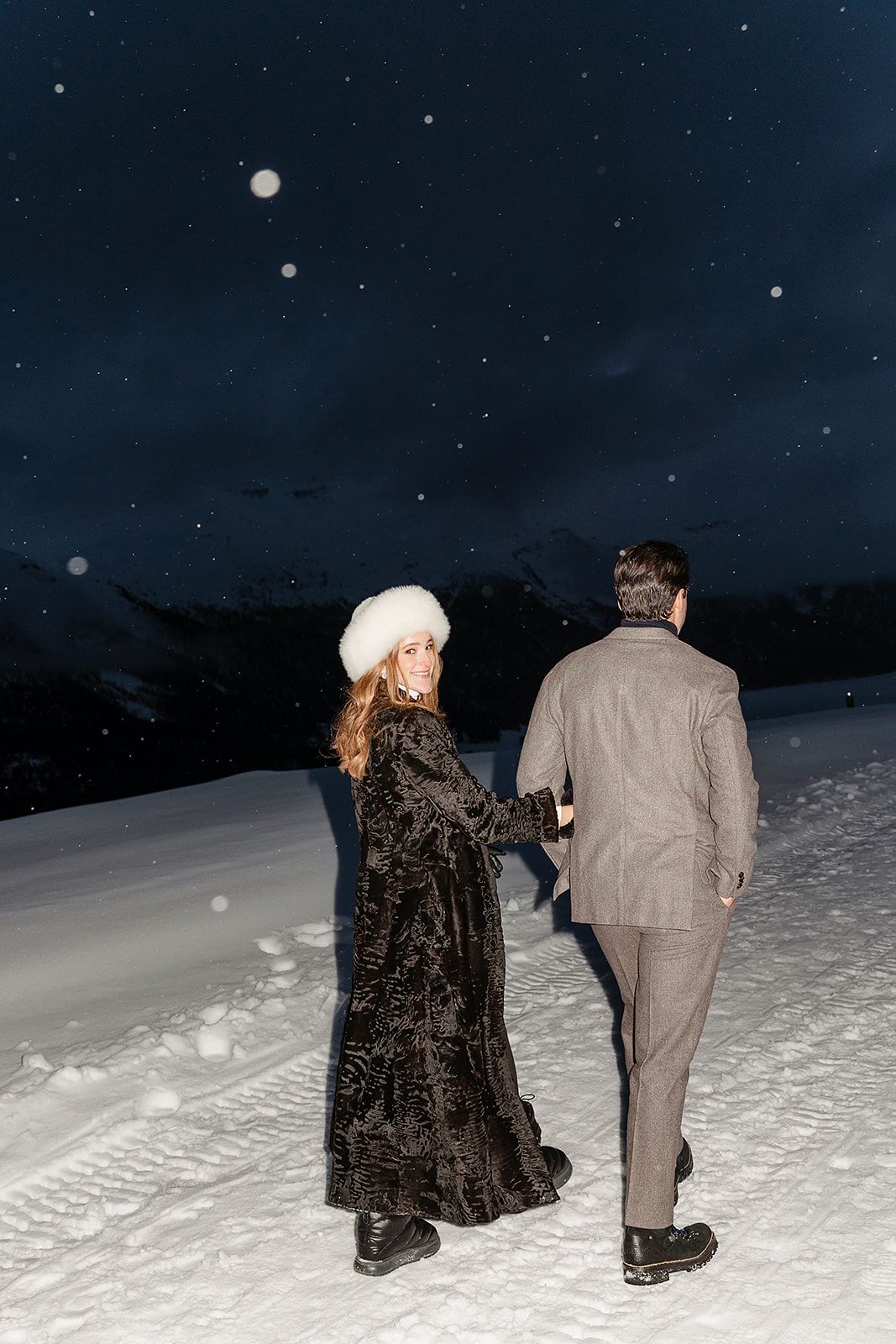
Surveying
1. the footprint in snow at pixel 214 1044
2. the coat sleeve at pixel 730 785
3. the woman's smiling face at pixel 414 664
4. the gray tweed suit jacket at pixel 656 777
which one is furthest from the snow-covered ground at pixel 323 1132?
the woman's smiling face at pixel 414 664

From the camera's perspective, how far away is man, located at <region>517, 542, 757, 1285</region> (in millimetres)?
2654

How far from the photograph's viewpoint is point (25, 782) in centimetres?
10288

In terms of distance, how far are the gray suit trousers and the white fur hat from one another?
42.5 inches

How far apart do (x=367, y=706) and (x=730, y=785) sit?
3.46ft

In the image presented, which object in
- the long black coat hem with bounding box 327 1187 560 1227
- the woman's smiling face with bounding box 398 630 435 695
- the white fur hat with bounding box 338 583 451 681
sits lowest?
the long black coat hem with bounding box 327 1187 560 1227

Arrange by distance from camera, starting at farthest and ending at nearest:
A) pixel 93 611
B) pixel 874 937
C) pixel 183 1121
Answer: pixel 93 611, pixel 874 937, pixel 183 1121

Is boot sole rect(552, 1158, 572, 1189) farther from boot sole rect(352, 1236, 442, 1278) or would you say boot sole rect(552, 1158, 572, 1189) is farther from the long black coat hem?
boot sole rect(352, 1236, 442, 1278)

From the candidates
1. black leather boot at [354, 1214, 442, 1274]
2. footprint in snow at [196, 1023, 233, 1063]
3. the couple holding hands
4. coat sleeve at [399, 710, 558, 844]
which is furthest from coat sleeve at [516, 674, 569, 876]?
footprint in snow at [196, 1023, 233, 1063]

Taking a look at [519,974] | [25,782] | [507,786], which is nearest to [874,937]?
[519,974]

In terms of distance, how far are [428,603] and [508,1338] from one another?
199 cm

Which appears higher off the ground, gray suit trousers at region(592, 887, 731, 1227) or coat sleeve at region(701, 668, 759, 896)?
coat sleeve at region(701, 668, 759, 896)

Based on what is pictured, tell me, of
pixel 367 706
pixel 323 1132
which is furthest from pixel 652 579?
pixel 323 1132

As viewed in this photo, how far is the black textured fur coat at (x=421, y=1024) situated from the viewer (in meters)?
2.87

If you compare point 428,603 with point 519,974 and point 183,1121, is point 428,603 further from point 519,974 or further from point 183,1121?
point 519,974
